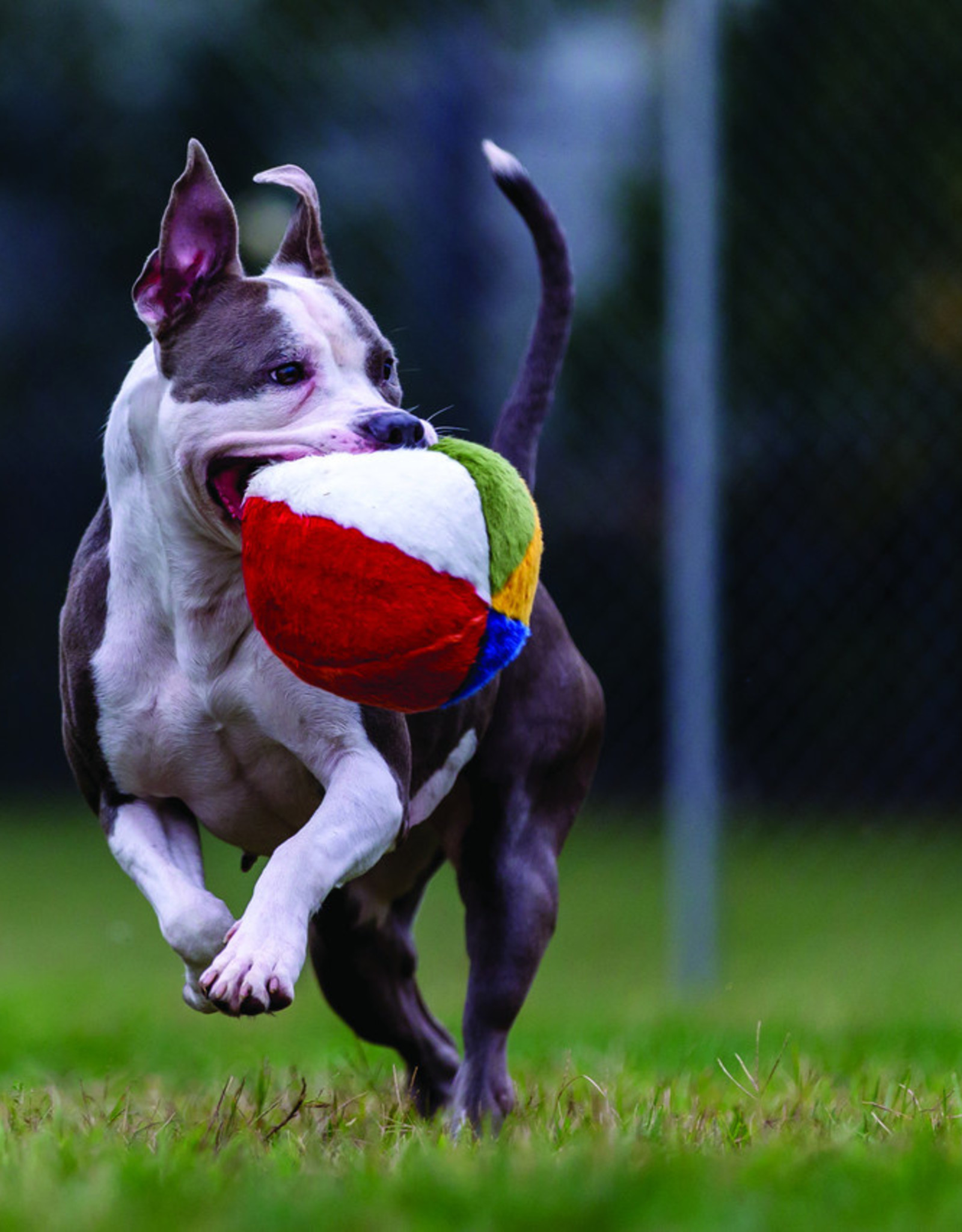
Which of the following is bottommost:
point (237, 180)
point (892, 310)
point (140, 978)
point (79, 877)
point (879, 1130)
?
point (79, 877)

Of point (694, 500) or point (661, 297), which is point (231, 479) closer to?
point (694, 500)

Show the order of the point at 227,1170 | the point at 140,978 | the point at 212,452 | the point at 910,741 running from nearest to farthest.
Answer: the point at 227,1170, the point at 212,452, the point at 140,978, the point at 910,741

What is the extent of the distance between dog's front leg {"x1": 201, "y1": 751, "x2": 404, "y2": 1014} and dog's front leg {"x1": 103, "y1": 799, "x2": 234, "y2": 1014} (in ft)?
0.37

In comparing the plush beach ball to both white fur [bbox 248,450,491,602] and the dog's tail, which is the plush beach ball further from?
the dog's tail

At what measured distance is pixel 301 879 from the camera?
2.28 meters

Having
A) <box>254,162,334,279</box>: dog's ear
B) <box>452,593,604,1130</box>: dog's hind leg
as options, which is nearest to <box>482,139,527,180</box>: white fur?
<box>254,162,334,279</box>: dog's ear

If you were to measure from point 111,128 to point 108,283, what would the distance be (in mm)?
704

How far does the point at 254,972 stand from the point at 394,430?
730 mm

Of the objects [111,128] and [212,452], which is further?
[111,128]

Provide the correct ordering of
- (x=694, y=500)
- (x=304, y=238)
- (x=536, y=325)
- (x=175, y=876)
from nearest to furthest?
(x=175, y=876), (x=304, y=238), (x=536, y=325), (x=694, y=500)

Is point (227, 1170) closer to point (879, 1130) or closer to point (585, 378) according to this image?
point (879, 1130)

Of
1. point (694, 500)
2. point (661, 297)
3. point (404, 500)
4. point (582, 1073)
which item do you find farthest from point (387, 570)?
point (661, 297)

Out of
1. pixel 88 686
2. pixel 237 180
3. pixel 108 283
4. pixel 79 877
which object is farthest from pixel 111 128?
pixel 88 686

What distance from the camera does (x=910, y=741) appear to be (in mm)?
6828
